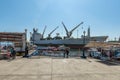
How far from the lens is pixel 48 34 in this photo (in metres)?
153

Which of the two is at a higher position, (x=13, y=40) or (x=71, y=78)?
(x=13, y=40)

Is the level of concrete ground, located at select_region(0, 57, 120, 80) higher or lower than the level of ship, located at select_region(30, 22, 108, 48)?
lower

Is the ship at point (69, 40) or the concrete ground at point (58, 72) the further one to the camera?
the ship at point (69, 40)

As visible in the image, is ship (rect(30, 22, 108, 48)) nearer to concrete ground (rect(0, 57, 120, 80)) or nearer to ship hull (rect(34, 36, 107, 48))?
ship hull (rect(34, 36, 107, 48))

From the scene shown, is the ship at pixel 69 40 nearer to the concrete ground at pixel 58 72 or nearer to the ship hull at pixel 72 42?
the ship hull at pixel 72 42

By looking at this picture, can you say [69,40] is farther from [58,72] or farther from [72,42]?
[58,72]

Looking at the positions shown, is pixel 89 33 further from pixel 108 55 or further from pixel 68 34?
pixel 108 55

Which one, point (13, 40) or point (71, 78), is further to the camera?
point (13, 40)

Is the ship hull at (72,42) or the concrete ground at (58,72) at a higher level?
the ship hull at (72,42)

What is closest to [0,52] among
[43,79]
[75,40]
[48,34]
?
[43,79]

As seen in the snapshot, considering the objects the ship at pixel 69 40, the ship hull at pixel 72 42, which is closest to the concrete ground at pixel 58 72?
the ship at pixel 69 40

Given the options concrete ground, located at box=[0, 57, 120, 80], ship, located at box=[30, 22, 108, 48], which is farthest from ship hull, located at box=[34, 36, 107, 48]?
concrete ground, located at box=[0, 57, 120, 80]

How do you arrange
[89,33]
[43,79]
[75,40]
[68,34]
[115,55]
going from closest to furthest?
[43,79], [115,55], [75,40], [89,33], [68,34]

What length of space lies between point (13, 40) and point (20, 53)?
229 cm
